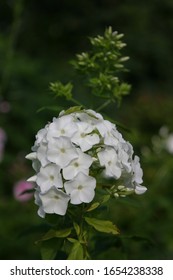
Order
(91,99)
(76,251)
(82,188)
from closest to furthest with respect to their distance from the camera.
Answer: (82,188), (76,251), (91,99)

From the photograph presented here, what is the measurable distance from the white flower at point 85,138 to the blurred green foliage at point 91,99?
47cm

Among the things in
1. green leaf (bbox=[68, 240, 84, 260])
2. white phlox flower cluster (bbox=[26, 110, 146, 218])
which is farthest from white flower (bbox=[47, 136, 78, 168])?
green leaf (bbox=[68, 240, 84, 260])

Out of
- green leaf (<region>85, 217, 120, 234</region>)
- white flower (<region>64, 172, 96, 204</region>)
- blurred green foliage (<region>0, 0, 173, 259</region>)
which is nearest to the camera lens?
white flower (<region>64, 172, 96, 204</region>)

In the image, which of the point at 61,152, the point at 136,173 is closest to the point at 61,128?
the point at 61,152

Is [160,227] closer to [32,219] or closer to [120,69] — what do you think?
[32,219]

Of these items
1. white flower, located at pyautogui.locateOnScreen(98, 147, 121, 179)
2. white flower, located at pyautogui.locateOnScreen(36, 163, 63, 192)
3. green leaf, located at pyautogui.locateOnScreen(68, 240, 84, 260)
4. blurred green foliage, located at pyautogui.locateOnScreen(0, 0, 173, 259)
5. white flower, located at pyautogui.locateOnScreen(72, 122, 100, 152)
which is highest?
blurred green foliage, located at pyautogui.locateOnScreen(0, 0, 173, 259)

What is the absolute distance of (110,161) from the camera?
2.38m

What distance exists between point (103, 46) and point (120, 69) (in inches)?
4.6

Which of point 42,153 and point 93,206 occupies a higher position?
point 42,153

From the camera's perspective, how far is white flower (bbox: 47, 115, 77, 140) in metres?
2.38

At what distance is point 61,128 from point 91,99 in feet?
1.94

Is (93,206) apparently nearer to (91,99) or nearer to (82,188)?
(82,188)

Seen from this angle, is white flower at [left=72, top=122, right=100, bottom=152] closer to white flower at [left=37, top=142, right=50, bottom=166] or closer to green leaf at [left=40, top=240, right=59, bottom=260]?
white flower at [left=37, top=142, right=50, bottom=166]

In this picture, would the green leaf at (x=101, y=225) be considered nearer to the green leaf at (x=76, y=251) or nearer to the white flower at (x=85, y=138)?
the green leaf at (x=76, y=251)
